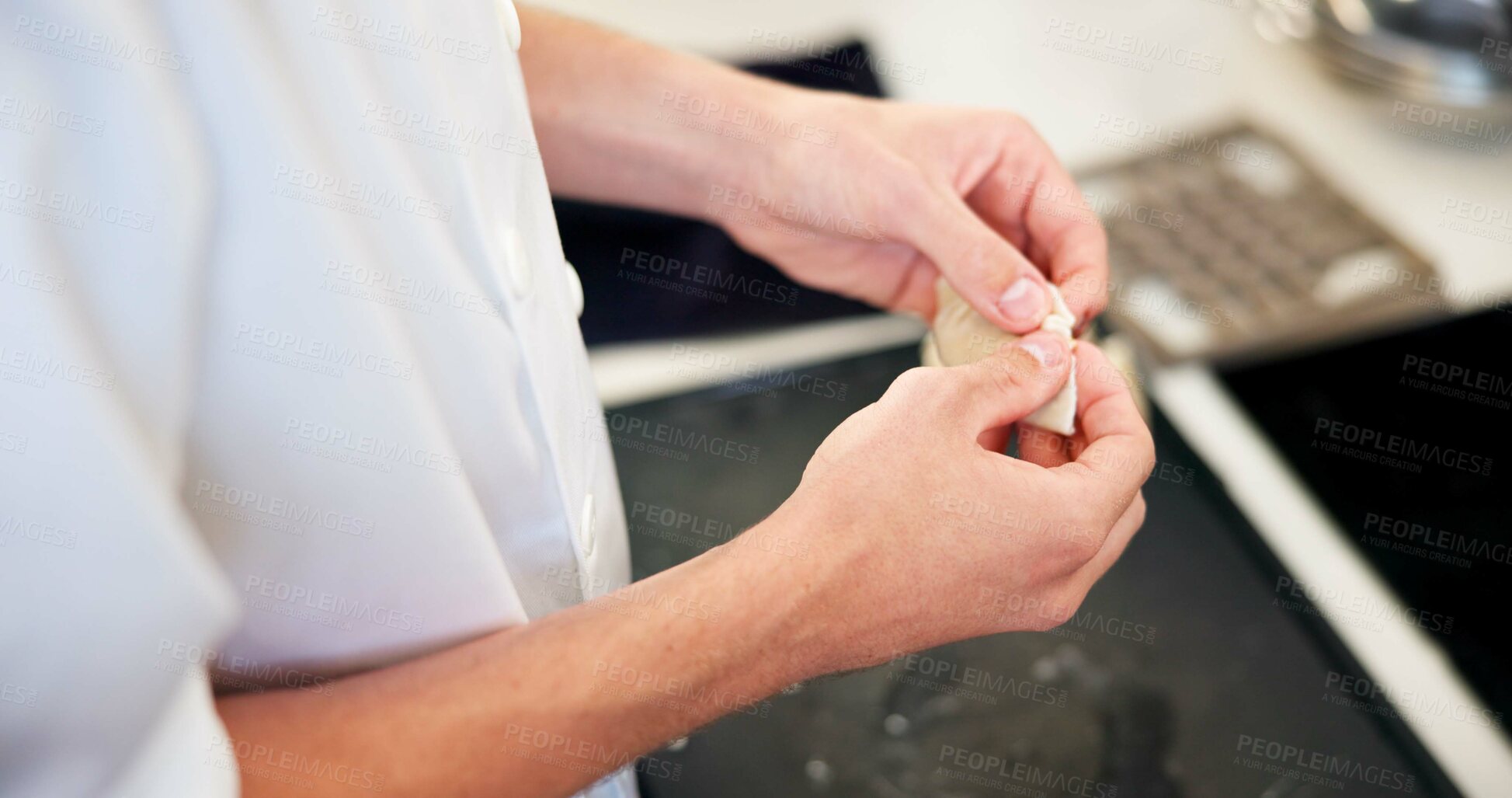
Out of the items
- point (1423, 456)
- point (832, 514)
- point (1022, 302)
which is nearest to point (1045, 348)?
point (1022, 302)

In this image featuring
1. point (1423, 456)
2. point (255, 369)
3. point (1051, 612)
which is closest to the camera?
point (255, 369)

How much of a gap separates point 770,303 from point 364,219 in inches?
21.8

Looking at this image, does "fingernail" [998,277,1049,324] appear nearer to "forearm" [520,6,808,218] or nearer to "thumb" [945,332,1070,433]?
"thumb" [945,332,1070,433]

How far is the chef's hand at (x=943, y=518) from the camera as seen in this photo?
0.41 m

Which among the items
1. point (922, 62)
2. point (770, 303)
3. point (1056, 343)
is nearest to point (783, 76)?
point (922, 62)

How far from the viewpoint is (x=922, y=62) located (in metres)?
1.14

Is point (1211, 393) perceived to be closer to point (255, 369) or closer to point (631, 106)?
point (631, 106)

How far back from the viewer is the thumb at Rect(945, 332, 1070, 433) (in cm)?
46

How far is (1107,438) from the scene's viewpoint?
0.50 m

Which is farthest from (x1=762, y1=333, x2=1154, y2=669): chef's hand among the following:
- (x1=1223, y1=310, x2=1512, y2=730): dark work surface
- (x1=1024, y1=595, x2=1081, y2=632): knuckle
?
(x1=1223, y1=310, x2=1512, y2=730): dark work surface

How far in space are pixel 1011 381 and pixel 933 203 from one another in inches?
5.4

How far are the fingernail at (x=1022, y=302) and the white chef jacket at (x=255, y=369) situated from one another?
9.3 inches

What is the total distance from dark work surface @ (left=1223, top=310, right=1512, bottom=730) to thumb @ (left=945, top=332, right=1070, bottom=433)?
353mm

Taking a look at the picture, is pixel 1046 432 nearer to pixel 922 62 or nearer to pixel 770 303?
pixel 770 303
